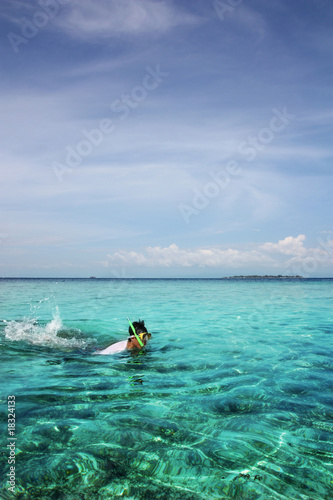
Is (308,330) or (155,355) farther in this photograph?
(308,330)

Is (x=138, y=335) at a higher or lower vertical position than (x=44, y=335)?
higher

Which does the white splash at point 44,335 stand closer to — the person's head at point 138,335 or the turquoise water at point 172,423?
the turquoise water at point 172,423

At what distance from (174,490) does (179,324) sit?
12.9 meters

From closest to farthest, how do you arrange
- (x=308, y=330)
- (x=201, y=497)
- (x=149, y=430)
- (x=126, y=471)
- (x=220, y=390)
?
(x=201, y=497), (x=126, y=471), (x=149, y=430), (x=220, y=390), (x=308, y=330)

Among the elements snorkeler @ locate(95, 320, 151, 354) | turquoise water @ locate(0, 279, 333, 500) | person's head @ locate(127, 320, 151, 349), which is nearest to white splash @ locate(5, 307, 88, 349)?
turquoise water @ locate(0, 279, 333, 500)

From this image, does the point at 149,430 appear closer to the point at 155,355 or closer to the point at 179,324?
the point at 155,355

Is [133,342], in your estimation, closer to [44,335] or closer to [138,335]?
[138,335]

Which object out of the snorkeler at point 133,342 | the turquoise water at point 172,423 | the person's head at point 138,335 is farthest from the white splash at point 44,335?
the person's head at point 138,335

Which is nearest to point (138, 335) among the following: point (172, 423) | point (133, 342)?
point (133, 342)

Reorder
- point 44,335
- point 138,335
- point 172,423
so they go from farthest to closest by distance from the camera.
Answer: point 44,335 → point 138,335 → point 172,423

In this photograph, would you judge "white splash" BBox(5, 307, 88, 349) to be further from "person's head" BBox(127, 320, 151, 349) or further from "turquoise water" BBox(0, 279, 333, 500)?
"person's head" BBox(127, 320, 151, 349)

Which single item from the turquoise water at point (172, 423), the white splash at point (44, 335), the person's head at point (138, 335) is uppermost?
the person's head at point (138, 335)

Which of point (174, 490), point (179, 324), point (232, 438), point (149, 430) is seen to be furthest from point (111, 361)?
point (179, 324)

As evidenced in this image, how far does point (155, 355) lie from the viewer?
10.3 metres
